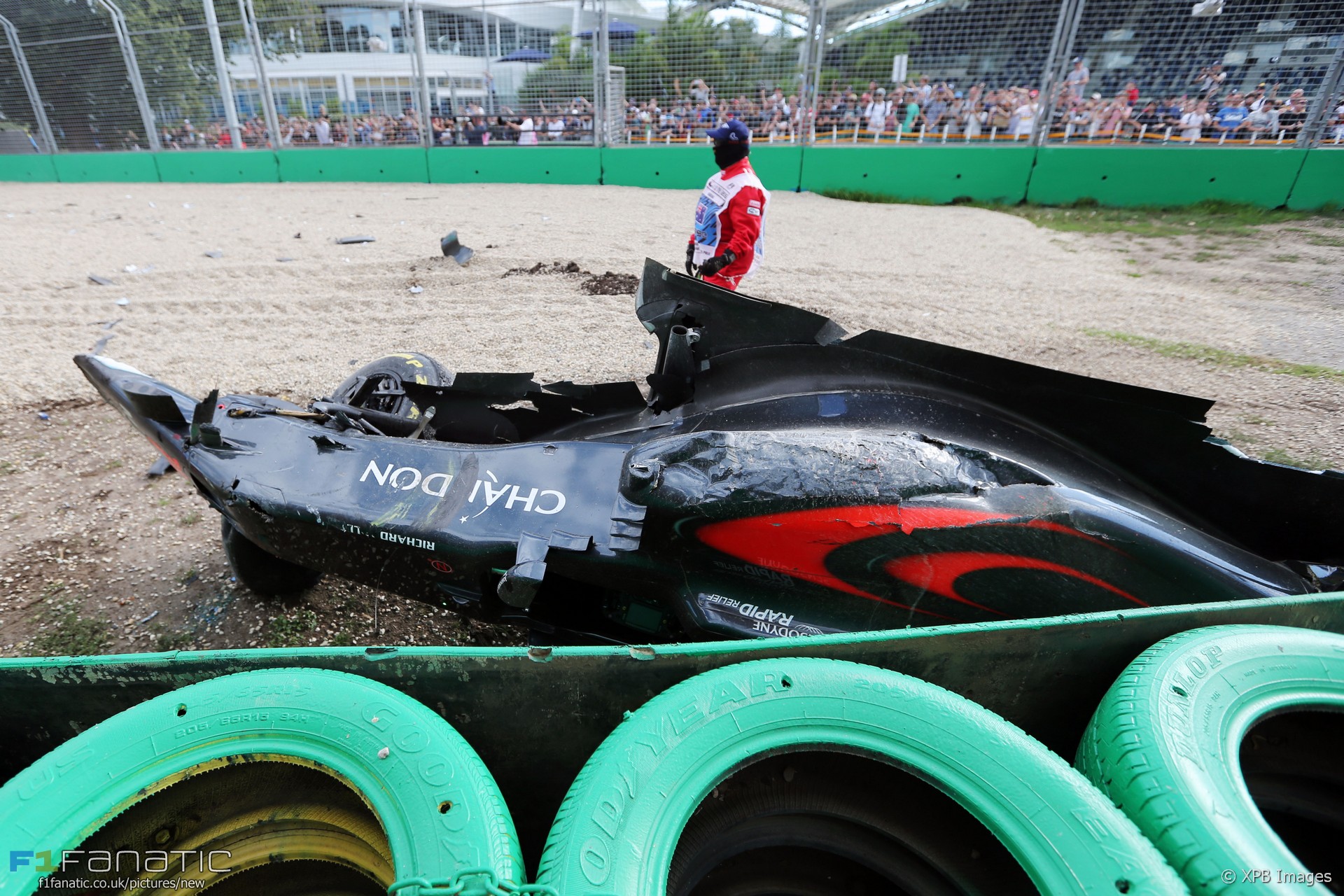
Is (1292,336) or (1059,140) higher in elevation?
(1059,140)

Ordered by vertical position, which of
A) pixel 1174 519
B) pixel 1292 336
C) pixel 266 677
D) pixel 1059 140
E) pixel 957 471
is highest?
pixel 1059 140

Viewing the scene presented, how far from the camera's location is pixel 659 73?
1544cm

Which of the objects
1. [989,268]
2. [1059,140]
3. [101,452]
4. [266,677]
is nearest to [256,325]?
[101,452]

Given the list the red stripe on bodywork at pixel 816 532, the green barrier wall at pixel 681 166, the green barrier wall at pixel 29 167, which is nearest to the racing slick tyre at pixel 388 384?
the red stripe on bodywork at pixel 816 532

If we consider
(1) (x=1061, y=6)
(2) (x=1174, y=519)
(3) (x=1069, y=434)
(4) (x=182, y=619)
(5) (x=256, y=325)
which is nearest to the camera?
(2) (x=1174, y=519)

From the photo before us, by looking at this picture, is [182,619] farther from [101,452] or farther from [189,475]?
[101,452]

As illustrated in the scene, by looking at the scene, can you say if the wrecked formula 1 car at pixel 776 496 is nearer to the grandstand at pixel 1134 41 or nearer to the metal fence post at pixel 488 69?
the grandstand at pixel 1134 41

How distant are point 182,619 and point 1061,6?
16.1m

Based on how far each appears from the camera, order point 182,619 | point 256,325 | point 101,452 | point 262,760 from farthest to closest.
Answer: point 256,325 < point 101,452 < point 182,619 < point 262,760

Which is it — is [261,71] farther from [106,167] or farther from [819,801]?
[819,801]

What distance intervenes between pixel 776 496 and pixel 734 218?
12.7 feet

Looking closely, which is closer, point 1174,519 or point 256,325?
point 1174,519

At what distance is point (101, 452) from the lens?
14.9 ft

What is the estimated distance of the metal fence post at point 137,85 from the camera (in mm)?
17078
